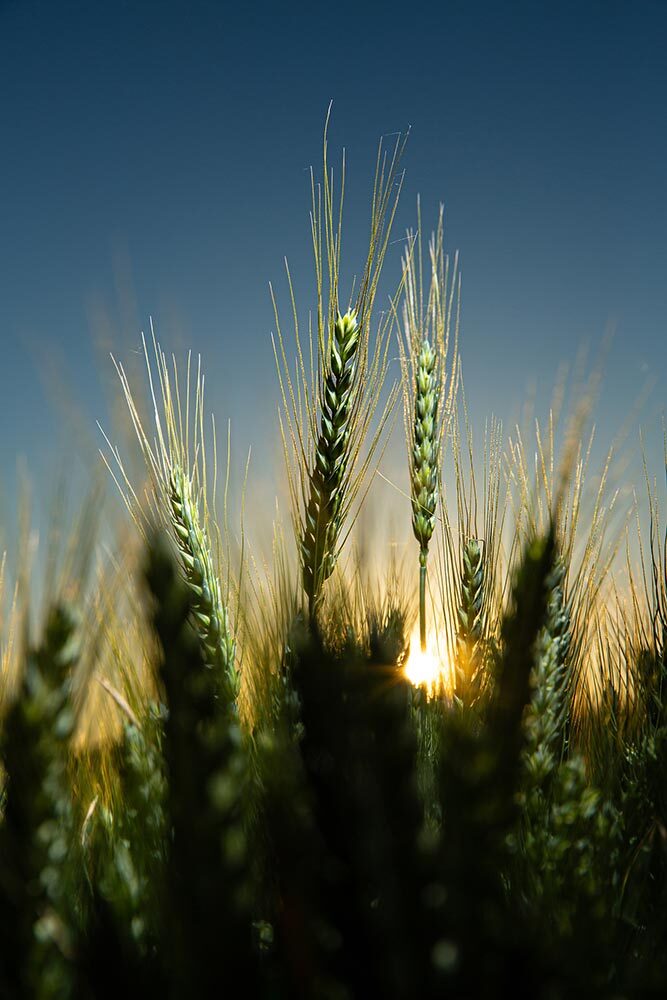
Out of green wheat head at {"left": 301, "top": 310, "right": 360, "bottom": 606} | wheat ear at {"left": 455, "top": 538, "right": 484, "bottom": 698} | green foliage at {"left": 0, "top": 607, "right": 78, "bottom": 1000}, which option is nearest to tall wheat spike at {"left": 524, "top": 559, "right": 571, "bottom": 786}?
wheat ear at {"left": 455, "top": 538, "right": 484, "bottom": 698}

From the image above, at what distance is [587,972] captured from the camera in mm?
403

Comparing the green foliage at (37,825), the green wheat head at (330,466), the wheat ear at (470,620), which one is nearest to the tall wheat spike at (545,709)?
the wheat ear at (470,620)

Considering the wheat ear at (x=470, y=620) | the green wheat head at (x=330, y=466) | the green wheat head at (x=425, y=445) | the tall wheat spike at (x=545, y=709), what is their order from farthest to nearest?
the green wheat head at (x=425, y=445), the green wheat head at (x=330, y=466), the wheat ear at (x=470, y=620), the tall wheat spike at (x=545, y=709)

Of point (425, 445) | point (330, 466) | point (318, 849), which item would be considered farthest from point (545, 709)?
point (425, 445)

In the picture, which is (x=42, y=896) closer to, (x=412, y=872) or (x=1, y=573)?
(x=412, y=872)

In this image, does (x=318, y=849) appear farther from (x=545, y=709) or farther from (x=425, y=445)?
(x=425, y=445)

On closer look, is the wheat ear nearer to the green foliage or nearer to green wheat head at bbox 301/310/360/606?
green wheat head at bbox 301/310/360/606

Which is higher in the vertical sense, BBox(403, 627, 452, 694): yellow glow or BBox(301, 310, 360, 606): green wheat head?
BBox(301, 310, 360, 606): green wheat head

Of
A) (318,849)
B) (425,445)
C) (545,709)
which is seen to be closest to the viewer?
(318,849)

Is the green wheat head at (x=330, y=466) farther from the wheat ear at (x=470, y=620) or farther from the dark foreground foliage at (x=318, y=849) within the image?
the dark foreground foliage at (x=318, y=849)

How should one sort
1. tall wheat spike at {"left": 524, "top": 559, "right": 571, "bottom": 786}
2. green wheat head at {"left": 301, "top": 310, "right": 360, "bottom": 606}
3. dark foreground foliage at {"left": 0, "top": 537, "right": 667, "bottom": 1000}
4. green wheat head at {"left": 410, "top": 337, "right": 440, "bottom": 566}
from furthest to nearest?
1. green wheat head at {"left": 410, "top": 337, "right": 440, "bottom": 566}
2. green wheat head at {"left": 301, "top": 310, "right": 360, "bottom": 606}
3. tall wheat spike at {"left": 524, "top": 559, "right": 571, "bottom": 786}
4. dark foreground foliage at {"left": 0, "top": 537, "right": 667, "bottom": 1000}

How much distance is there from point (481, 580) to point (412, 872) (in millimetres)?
1189

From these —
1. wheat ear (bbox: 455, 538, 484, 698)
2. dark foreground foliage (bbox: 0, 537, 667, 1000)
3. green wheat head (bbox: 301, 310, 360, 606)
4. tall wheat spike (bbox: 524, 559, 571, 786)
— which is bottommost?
dark foreground foliage (bbox: 0, 537, 667, 1000)

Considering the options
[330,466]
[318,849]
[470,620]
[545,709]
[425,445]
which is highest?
[425,445]
